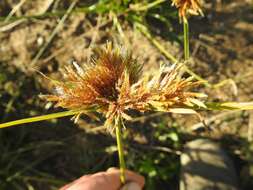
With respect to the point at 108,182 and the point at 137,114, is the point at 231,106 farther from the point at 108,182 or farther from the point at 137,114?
the point at 137,114

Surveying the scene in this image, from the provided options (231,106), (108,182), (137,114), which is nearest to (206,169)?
(137,114)

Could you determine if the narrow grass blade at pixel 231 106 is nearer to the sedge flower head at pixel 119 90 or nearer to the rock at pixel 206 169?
the sedge flower head at pixel 119 90

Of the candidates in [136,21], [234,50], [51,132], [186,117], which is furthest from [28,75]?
[234,50]

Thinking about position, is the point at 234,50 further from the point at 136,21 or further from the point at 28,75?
the point at 28,75

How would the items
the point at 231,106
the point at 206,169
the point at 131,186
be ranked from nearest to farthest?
the point at 231,106 < the point at 131,186 < the point at 206,169

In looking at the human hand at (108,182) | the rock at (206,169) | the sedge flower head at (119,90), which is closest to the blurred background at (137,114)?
the rock at (206,169)

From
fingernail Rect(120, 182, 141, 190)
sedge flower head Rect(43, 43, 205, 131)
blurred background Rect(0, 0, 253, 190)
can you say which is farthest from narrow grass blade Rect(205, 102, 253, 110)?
blurred background Rect(0, 0, 253, 190)

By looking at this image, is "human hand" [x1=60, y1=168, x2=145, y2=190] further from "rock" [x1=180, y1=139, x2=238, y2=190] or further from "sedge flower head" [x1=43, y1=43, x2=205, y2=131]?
"rock" [x1=180, y1=139, x2=238, y2=190]
